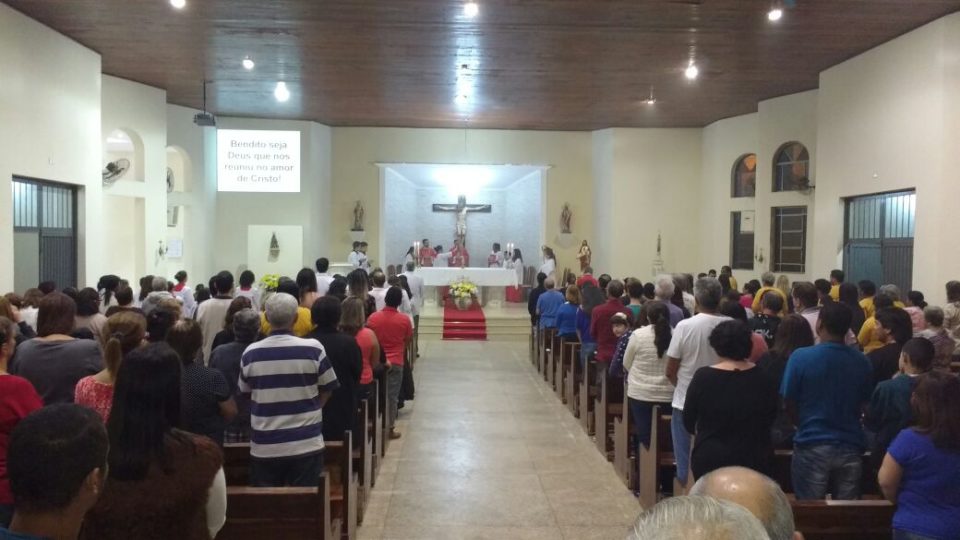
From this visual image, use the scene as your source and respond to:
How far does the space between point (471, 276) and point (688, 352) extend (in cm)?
1322

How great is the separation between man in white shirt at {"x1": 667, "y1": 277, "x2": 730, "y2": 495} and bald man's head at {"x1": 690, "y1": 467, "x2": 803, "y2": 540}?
3074mm

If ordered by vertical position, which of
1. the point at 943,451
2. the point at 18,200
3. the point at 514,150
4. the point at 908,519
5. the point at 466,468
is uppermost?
the point at 514,150

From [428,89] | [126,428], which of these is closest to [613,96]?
[428,89]

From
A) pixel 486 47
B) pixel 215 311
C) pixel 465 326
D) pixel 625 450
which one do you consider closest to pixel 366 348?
pixel 215 311

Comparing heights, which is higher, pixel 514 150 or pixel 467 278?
pixel 514 150

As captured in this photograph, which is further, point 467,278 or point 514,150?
point 514,150

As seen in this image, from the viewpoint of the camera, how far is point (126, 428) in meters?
2.58

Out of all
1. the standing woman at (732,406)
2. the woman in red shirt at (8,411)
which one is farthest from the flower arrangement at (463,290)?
the woman in red shirt at (8,411)

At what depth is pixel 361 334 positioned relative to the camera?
6203 mm

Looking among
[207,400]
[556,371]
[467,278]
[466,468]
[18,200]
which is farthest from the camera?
[467,278]

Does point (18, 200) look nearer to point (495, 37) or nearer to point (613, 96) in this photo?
point (495, 37)

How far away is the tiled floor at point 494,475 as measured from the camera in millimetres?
5516

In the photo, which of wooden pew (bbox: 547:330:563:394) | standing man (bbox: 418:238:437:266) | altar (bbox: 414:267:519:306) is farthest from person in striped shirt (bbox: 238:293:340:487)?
standing man (bbox: 418:238:437:266)

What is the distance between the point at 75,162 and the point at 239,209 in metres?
7.42
